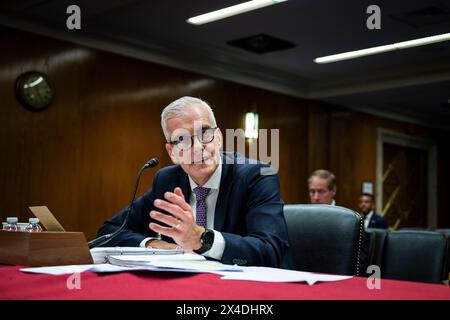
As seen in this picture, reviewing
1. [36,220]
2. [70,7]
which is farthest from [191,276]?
[70,7]

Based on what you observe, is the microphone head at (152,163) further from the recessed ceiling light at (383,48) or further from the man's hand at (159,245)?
the recessed ceiling light at (383,48)

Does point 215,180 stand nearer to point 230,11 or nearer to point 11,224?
point 11,224

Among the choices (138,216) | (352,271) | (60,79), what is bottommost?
(352,271)

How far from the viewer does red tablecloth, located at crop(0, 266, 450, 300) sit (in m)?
0.91

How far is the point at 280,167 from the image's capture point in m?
7.15

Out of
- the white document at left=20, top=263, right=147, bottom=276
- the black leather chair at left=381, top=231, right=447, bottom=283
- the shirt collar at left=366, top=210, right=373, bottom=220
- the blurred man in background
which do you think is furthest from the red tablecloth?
the shirt collar at left=366, top=210, right=373, bottom=220

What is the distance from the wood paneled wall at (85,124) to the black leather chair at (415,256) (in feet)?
10.1

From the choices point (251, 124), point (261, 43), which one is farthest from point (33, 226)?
point (251, 124)

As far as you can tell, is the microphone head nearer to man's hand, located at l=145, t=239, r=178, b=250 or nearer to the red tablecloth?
man's hand, located at l=145, t=239, r=178, b=250

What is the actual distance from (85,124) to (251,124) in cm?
209
